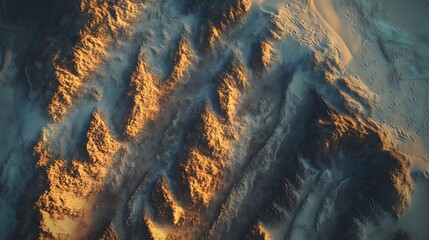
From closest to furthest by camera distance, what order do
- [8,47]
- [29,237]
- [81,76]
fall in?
[29,237] → [81,76] → [8,47]

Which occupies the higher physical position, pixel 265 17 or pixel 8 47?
pixel 8 47

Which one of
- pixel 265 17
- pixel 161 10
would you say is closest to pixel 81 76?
pixel 161 10

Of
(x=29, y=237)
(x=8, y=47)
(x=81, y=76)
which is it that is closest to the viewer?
(x=29, y=237)

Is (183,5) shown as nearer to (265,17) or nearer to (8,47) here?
(265,17)

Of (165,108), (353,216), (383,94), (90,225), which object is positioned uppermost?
(165,108)

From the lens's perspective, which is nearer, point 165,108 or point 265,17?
point 165,108

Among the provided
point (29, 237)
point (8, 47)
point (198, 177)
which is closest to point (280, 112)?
point (198, 177)
